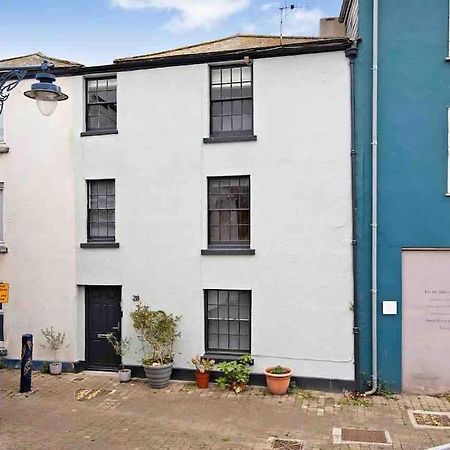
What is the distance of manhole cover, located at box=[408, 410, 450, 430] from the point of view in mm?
9742

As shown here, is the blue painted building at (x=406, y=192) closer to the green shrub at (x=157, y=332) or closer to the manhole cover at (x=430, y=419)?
the manhole cover at (x=430, y=419)

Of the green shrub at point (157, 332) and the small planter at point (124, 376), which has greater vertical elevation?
the green shrub at point (157, 332)

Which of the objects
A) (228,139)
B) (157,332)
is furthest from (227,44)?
(157,332)

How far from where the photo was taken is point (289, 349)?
1211 cm

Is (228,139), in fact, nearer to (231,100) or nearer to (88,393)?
(231,100)

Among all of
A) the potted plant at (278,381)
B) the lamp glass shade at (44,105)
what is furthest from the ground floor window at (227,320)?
the lamp glass shade at (44,105)

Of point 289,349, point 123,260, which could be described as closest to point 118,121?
point 123,260

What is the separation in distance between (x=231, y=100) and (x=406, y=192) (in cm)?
465

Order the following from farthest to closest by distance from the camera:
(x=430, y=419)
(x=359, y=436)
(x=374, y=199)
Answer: (x=374, y=199), (x=430, y=419), (x=359, y=436)

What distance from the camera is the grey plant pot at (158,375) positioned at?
12.2 meters

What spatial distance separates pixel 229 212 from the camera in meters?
12.8

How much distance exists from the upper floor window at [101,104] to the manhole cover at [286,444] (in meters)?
8.49

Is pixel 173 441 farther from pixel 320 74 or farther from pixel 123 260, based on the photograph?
pixel 320 74

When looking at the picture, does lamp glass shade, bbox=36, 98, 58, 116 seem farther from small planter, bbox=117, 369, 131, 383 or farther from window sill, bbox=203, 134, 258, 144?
small planter, bbox=117, 369, 131, 383
